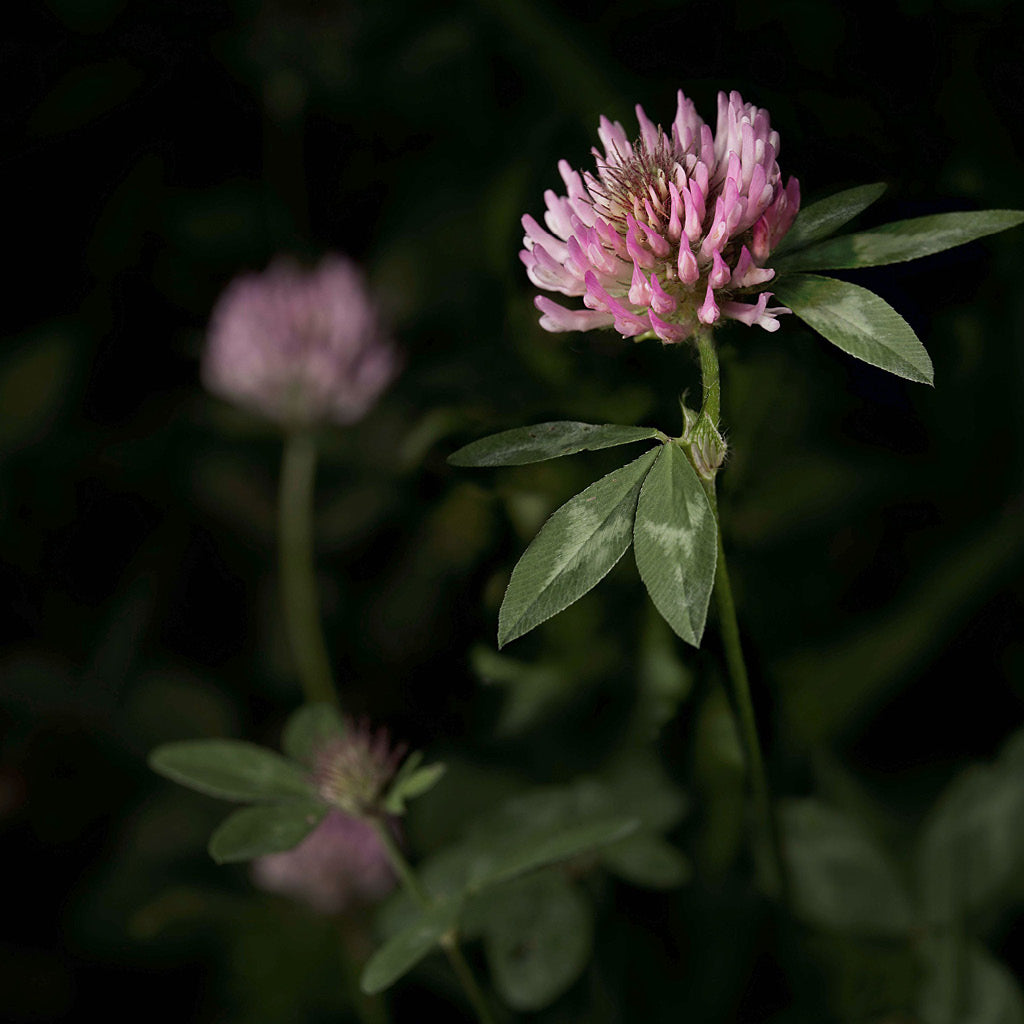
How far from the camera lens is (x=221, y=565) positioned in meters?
1.58

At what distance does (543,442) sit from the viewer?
0.60 meters

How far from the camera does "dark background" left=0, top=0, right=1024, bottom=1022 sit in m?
1.13

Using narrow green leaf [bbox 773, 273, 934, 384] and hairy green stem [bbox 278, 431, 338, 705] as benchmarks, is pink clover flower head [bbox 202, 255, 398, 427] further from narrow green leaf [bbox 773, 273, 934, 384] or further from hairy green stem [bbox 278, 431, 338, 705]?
narrow green leaf [bbox 773, 273, 934, 384]

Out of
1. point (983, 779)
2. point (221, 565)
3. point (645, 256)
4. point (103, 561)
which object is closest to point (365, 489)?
point (221, 565)

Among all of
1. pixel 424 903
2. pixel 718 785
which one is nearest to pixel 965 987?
pixel 718 785

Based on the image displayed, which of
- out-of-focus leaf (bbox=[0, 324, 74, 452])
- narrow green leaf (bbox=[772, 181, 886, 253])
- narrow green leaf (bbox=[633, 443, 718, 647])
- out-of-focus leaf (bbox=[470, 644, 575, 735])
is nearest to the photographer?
narrow green leaf (bbox=[633, 443, 718, 647])

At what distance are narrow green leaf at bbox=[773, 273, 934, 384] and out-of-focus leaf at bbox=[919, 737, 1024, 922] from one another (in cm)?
57

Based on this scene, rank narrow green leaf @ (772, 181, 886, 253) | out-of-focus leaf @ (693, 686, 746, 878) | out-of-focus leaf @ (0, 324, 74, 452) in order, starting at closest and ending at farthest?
1. narrow green leaf @ (772, 181, 886, 253)
2. out-of-focus leaf @ (693, 686, 746, 878)
3. out-of-focus leaf @ (0, 324, 74, 452)

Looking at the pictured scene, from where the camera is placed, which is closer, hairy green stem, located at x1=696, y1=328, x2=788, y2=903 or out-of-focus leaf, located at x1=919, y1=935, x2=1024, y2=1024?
hairy green stem, located at x1=696, y1=328, x2=788, y2=903

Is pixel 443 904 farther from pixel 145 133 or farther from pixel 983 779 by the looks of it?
pixel 145 133

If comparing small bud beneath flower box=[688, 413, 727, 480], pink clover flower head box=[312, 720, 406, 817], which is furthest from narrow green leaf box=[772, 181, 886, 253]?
pink clover flower head box=[312, 720, 406, 817]

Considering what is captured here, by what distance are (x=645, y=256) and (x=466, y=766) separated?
2.45ft

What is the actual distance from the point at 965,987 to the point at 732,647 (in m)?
0.48

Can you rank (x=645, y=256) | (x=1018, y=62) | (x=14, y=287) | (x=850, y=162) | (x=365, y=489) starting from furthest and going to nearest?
(x=14, y=287) < (x=365, y=489) < (x=1018, y=62) < (x=850, y=162) < (x=645, y=256)
